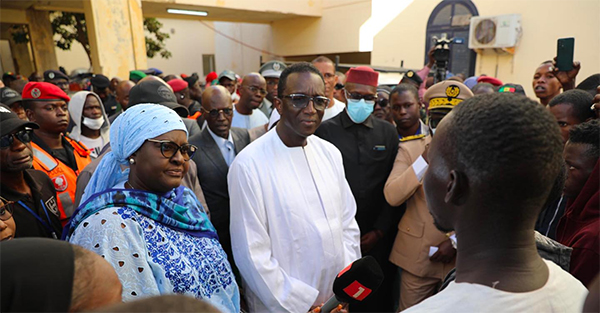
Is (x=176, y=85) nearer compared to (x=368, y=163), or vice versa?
(x=368, y=163)

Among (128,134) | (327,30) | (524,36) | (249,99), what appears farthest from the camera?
(327,30)

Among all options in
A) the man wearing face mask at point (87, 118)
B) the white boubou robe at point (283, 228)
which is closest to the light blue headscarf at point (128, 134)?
the white boubou robe at point (283, 228)

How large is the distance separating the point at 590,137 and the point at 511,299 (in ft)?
4.48

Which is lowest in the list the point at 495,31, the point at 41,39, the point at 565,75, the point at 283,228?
the point at 283,228

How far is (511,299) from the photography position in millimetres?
936

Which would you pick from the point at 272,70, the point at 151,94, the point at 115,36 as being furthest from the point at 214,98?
the point at 115,36

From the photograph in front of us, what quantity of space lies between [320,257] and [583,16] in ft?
31.7

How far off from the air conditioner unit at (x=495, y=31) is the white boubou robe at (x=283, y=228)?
31.1 feet

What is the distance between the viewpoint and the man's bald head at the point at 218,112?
3.39m

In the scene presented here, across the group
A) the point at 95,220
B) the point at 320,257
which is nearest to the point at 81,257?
the point at 95,220

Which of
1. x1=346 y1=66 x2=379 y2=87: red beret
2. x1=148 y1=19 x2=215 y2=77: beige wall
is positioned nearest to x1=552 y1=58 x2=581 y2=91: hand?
x1=346 y1=66 x2=379 y2=87: red beret

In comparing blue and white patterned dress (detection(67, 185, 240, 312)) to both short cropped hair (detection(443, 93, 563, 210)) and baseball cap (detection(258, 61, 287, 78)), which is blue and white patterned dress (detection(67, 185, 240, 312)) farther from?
baseball cap (detection(258, 61, 287, 78))

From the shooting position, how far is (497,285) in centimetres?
96

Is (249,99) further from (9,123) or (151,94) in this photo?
(9,123)
